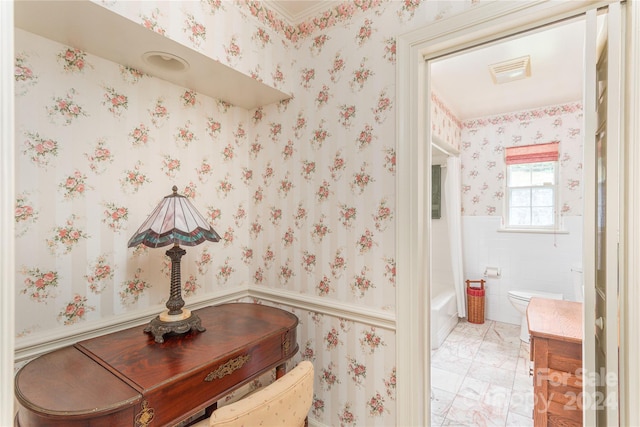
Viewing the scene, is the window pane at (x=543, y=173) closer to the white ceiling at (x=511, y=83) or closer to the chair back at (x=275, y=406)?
the white ceiling at (x=511, y=83)

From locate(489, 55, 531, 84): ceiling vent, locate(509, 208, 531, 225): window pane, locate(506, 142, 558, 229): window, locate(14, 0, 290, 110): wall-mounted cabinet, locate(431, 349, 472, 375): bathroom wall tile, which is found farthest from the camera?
locate(509, 208, 531, 225): window pane

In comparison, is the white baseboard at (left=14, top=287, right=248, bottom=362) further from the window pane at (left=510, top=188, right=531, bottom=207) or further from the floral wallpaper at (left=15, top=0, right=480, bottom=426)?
the window pane at (left=510, top=188, right=531, bottom=207)

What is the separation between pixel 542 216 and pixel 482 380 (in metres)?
2.10

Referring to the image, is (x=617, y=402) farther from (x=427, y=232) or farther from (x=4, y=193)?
(x=4, y=193)

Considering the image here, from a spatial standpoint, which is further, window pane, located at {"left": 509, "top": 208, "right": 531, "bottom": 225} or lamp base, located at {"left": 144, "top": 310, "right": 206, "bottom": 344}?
window pane, located at {"left": 509, "top": 208, "right": 531, "bottom": 225}

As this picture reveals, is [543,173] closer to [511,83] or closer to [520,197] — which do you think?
[520,197]

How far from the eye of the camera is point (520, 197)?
3.70 metres

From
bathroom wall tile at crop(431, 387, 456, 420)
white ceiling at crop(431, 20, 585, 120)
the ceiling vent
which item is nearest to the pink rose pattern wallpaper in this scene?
white ceiling at crop(431, 20, 585, 120)

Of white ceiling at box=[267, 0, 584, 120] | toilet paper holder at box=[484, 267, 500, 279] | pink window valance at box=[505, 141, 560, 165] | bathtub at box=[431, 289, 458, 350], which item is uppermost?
white ceiling at box=[267, 0, 584, 120]

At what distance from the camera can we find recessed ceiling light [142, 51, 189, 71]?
1419 mm

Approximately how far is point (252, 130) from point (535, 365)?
2135 mm

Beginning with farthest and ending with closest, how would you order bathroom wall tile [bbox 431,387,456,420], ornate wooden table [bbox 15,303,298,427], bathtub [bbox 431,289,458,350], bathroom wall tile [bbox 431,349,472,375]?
bathtub [bbox 431,289,458,350] → bathroom wall tile [bbox 431,349,472,375] → bathroom wall tile [bbox 431,387,456,420] → ornate wooden table [bbox 15,303,298,427]

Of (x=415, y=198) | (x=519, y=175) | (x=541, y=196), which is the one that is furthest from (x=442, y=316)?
(x=415, y=198)

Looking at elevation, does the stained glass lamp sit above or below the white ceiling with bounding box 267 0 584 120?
below
